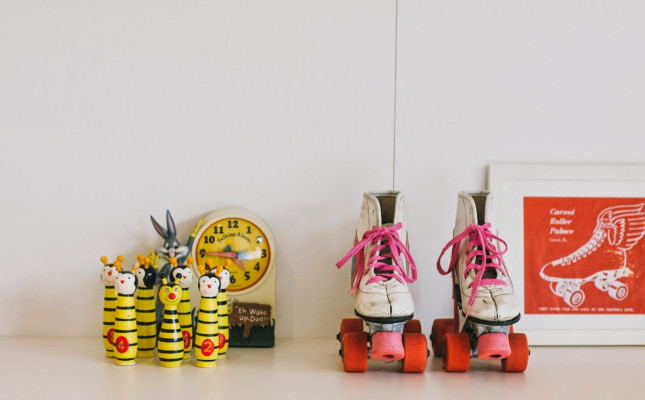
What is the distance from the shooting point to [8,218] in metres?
1.36

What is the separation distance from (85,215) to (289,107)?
438 millimetres

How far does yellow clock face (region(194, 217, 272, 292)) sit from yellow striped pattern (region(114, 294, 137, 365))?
21 cm

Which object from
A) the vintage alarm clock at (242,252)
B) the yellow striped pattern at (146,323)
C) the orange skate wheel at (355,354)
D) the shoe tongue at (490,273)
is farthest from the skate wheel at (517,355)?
the yellow striped pattern at (146,323)

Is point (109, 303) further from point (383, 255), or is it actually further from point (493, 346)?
point (493, 346)

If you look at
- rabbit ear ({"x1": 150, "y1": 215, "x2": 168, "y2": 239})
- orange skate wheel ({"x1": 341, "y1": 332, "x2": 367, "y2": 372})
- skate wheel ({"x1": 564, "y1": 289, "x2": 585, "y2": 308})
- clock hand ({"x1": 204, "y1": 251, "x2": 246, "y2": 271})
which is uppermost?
rabbit ear ({"x1": 150, "y1": 215, "x2": 168, "y2": 239})

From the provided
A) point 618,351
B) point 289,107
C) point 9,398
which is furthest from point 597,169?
point 9,398

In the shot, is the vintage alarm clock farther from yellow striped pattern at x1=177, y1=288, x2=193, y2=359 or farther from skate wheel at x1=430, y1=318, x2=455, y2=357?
skate wheel at x1=430, y1=318, x2=455, y2=357

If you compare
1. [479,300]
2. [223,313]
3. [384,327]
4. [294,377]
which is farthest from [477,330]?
[223,313]

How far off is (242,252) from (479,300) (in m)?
0.45

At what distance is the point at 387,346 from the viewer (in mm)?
1058

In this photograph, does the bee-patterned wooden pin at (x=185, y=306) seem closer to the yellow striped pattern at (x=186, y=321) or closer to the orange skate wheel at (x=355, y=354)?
the yellow striped pattern at (x=186, y=321)

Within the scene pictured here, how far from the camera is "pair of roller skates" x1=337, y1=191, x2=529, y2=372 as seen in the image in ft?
3.55

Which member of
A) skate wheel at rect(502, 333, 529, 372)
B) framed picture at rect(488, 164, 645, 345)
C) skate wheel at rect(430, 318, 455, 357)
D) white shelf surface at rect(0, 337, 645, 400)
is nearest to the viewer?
white shelf surface at rect(0, 337, 645, 400)

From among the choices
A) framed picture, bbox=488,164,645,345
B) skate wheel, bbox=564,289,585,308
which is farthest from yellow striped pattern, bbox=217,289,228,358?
skate wheel, bbox=564,289,585,308
